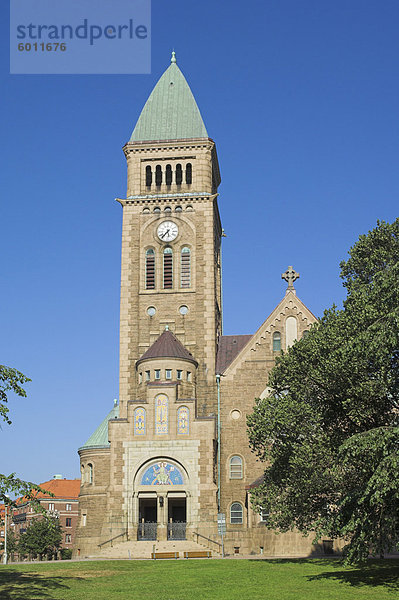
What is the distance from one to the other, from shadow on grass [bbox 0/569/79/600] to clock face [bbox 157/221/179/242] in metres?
36.9

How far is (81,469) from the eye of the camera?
214 ft

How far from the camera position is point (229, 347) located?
2549 inches

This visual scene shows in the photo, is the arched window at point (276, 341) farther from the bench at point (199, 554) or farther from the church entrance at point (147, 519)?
the bench at point (199, 554)

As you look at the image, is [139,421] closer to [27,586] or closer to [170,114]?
[170,114]

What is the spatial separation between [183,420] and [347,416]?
24407mm

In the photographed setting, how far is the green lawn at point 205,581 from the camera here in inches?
966

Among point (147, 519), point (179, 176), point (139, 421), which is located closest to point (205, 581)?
point (139, 421)

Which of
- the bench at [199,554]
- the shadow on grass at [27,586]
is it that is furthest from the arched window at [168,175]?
A: the shadow on grass at [27,586]

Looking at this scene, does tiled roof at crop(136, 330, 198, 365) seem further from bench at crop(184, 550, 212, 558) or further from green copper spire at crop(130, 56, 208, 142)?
green copper spire at crop(130, 56, 208, 142)

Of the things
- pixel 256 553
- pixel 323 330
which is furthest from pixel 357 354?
pixel 256 553

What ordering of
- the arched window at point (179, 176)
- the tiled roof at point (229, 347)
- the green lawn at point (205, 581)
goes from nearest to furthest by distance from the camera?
the green lawn at point (205, 581) < the tiled roof at point (229, 347) < the arched window at point (179, 176)

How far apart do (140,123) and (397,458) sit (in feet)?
168

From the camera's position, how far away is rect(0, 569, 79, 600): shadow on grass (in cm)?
2342

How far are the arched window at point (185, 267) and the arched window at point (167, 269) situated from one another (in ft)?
2.83
